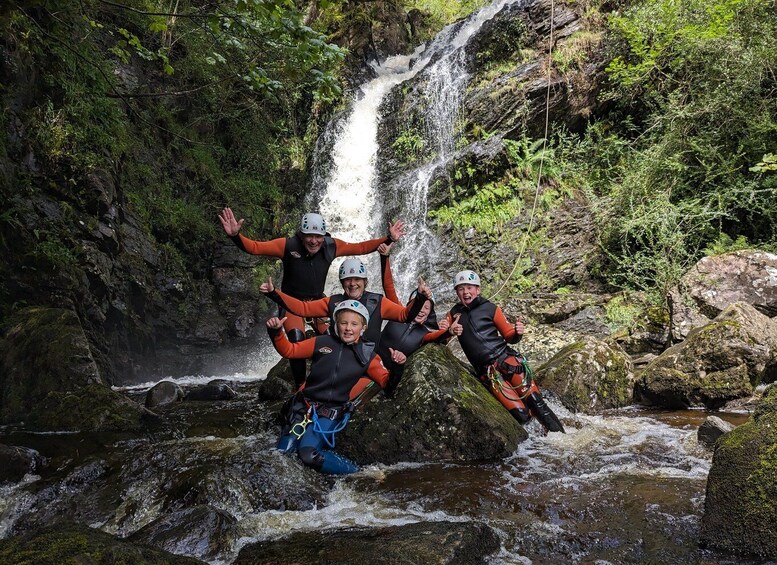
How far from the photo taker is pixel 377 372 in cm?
559

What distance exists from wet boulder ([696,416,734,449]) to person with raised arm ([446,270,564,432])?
1.53 m

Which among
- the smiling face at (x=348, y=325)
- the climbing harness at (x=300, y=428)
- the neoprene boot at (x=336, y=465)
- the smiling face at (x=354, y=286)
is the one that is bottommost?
the neoprene boot at (x=336, y=465)

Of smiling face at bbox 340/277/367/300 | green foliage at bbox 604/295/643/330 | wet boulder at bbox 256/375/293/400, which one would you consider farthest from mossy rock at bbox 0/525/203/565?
green foliage at bbox 604/295/643/330

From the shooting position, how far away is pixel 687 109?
11266 millimetres

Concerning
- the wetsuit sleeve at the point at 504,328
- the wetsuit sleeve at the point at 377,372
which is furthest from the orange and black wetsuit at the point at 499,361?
the wetsuit sleeve at the point at 377,372

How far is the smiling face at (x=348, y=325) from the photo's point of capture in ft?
17.3

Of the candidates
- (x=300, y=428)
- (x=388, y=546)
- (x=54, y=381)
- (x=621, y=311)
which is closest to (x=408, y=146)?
(x=621, y=311)

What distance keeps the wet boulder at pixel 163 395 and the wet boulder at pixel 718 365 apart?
24.3ft

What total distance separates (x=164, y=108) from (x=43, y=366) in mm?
9572

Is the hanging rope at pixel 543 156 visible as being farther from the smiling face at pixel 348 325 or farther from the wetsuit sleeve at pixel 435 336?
the smiling face at pixel 348 325

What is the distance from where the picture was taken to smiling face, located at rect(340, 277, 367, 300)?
19.1ft

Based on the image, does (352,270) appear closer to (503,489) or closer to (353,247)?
(353,247)

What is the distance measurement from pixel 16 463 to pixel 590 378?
23.4 ft

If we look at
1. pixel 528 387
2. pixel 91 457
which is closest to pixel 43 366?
pixel 91 457
